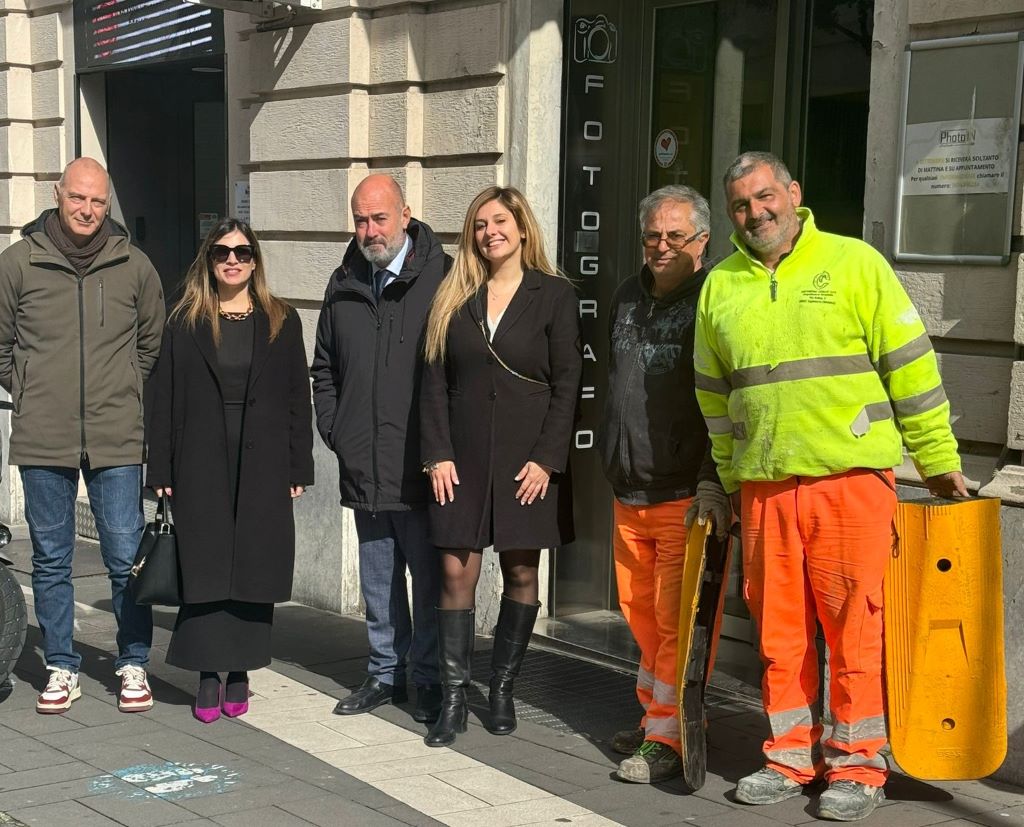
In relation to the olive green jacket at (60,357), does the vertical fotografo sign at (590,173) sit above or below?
above

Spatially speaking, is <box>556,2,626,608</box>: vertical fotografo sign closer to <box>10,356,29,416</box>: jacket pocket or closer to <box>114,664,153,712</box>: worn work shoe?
<box>114,664,153,712</box>: worn work shoe

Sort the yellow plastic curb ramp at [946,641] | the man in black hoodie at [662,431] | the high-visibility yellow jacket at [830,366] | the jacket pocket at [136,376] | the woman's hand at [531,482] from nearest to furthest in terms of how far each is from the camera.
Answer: the high-visibility yellow jacket at [830,366], the yellow plastic curb ramp at [946,641], the man in black hoodie at [662,431], the woman's hand at [531,482], the jacket pocket at [136,376]

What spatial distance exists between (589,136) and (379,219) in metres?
1.95

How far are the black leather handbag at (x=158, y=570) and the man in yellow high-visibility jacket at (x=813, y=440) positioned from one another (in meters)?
2.13

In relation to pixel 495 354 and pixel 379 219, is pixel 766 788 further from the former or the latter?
pixel 379 219

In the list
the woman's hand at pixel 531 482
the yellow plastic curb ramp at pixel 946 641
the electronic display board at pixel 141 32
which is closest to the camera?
the yellow plastic curb ramp at pixel 946 641

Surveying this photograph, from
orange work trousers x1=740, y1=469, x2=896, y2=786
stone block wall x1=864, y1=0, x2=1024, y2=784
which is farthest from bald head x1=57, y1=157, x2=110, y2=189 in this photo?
stone block wall x1=864, y1=0, x2=1024, y2=784

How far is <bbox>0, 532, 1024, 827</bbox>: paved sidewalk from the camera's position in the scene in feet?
15.7

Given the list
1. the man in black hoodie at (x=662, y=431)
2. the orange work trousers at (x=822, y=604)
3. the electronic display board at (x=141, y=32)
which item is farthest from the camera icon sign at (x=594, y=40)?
the orange work trousers at (x=822, y=604)

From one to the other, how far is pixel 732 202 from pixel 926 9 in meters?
1.20

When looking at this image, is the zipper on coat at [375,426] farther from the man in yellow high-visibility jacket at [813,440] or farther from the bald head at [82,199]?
the man in yellow high-visibility jacket at [813,440]

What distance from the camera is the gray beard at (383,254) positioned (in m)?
5.80

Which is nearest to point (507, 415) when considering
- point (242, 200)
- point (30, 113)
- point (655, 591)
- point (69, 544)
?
point (655, 591)

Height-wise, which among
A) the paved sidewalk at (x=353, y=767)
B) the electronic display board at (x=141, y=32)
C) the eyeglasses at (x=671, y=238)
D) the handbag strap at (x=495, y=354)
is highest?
the electronic display board at (x=141, y=32)
